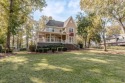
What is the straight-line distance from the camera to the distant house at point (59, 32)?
36750 mm

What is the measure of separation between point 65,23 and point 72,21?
81.2 inches

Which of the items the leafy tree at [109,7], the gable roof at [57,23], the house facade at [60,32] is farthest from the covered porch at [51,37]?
the leafy tree at [109,7]

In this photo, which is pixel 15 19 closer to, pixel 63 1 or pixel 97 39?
pixel 63 1

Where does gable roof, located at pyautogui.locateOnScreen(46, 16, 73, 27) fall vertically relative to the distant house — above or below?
above

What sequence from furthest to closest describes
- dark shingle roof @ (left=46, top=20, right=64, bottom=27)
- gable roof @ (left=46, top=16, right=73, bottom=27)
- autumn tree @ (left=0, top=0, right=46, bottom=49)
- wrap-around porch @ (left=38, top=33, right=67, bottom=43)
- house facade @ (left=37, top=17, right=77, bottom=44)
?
gable roof @ (left=46, top=16, right=73, bottom=27) → dark shingle roof @ (left=46, top=20, right=64, bottom=27) → house facade @ (left=37, top=17, right=77, bottom=44) → wrap-around porch @ (left=38, top=33, right=67, bottom=43) → autumn tree @ (left=0, top=0, right=46, bottom=49)

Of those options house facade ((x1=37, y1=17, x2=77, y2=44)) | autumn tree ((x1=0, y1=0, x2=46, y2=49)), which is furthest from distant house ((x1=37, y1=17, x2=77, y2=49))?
autumn tree ((x1=0, y1=0, x2=46, y2=49))

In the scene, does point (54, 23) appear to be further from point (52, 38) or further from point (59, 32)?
point (52, 38)

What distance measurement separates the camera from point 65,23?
43.0 metres

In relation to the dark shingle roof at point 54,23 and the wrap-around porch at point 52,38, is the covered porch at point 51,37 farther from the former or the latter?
the dark shingle roof at point 54,23

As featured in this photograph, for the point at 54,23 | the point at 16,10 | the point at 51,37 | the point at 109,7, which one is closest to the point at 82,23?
the point at 54,23

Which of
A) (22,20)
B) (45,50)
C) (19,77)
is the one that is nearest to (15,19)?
(22,20)

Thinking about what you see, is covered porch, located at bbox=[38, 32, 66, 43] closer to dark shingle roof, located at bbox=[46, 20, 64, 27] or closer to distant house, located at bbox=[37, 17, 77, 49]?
distant house, located at bbox=[37, 17, 77, 49]

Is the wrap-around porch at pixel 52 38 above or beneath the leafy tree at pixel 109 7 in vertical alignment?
beneath

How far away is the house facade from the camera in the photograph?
3709cm
